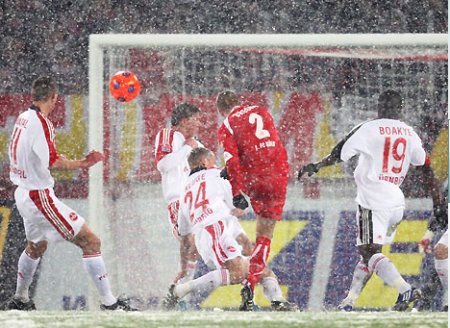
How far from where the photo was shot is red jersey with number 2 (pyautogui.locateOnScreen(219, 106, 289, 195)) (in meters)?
7.46

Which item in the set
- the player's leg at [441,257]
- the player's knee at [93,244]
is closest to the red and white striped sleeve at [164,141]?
the player's knee at [93,244]

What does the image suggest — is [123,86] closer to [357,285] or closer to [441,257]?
[357,285]

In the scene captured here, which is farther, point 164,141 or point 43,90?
point 164,141

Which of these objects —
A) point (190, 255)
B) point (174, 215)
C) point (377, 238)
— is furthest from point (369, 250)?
point (174, 215)

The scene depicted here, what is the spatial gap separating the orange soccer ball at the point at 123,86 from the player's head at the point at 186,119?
0.94 feet

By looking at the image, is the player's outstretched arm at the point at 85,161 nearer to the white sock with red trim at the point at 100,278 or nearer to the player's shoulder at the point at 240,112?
the white sock with red trim at the point at 100,278

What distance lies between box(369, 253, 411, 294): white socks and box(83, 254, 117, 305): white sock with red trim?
140 centimetres

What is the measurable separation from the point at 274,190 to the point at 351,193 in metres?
1.61

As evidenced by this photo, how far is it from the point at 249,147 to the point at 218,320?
98.7 inches

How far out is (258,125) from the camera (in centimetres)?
754

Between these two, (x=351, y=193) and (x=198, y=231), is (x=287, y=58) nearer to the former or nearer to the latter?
(x=351, y=193)

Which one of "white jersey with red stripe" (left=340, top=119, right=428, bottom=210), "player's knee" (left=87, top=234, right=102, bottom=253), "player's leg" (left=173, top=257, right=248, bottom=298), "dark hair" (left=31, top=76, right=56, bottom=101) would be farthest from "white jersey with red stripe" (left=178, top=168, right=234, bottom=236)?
"dark hair" (left=31, top=76, right=56, bottom=101)

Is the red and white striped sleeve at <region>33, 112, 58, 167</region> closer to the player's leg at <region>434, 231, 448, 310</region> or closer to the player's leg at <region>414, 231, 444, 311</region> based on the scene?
the player's leg at <region>434, 231, 448, 310</region>

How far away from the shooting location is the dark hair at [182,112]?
837 centimetres
